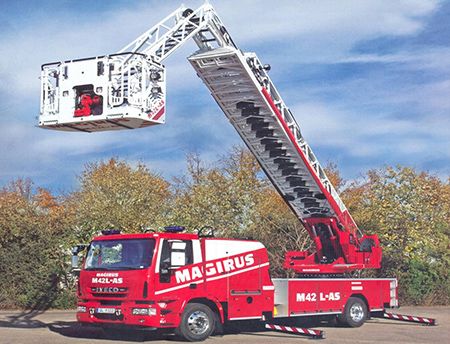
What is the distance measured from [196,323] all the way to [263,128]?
5.65 meters

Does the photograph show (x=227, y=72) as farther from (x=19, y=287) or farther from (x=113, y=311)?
(x=19, y=287)

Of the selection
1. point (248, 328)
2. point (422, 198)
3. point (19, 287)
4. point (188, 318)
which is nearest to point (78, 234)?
point (19, 287)

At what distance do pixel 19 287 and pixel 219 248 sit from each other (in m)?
9.68

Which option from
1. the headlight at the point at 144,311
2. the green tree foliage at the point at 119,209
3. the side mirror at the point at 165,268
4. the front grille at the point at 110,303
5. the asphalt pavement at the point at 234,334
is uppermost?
the green tree foliage at the point at 119,209

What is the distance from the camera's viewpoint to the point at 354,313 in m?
19.0

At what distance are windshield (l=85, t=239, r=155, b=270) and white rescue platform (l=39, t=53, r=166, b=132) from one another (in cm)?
243

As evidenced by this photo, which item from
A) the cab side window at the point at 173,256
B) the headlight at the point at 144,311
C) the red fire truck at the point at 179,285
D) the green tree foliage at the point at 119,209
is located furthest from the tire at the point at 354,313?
the green tree foliage at the point at 119,209

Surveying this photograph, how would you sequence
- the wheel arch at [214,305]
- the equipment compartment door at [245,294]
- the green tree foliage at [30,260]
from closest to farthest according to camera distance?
the wheel arch at [214,305] < the equipment compartment door at [245,294] < the green tree foliage at [30,260]

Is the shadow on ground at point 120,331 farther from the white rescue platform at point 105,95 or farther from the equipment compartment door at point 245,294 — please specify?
the white rescue platform at point 105,95

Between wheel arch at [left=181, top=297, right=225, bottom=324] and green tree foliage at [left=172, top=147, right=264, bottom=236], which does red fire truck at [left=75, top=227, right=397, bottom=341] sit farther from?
green tree foliage at [left=172, top=147, right=264, bottom=236]

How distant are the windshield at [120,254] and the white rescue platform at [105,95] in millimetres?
2431

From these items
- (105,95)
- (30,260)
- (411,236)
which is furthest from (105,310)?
(411,236)

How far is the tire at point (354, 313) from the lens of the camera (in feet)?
61.8

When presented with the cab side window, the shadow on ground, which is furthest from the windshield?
the shadow on ground
